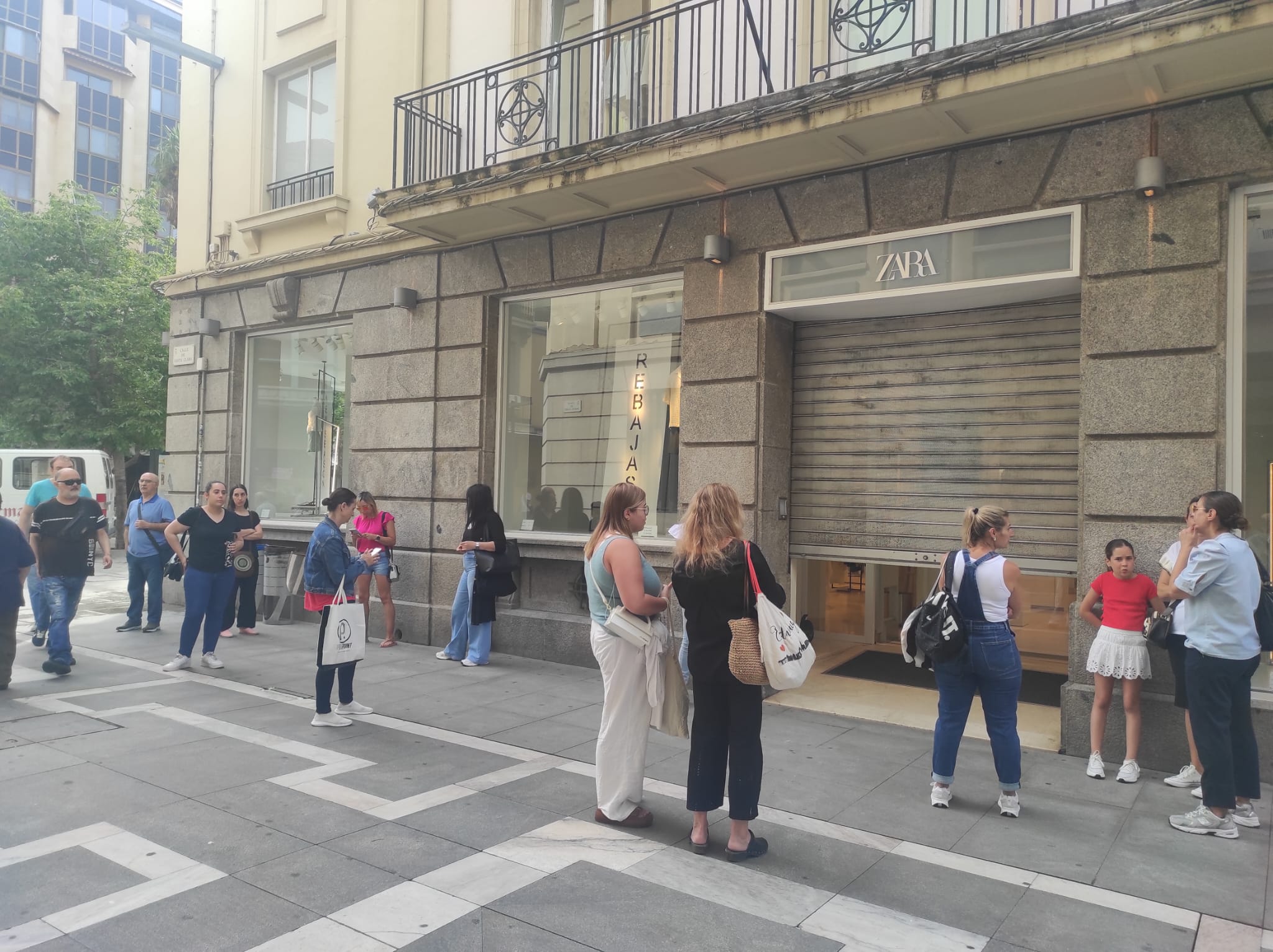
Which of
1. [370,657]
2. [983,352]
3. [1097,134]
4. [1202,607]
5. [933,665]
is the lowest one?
[370,657]

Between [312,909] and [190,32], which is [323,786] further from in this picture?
[190,32]

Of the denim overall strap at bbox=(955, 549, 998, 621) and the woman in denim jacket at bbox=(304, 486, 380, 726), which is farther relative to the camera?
the woman in denim jacket at bbox=(304, 486, 380, 726)

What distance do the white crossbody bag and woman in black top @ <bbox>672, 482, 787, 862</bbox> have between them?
30 cm

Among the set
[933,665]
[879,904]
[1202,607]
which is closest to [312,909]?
[879,904]

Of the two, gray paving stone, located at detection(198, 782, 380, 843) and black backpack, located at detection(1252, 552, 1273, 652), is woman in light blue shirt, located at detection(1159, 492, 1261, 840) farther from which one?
gray paving stone, located at detection(198, 782, 380, 843)

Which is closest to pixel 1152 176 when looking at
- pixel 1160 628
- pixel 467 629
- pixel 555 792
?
pixel 1160 628

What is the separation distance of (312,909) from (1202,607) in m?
4.47

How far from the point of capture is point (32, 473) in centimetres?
1894

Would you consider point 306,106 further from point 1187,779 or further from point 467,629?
point 1187,779

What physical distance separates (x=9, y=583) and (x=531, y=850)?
5.58 meters

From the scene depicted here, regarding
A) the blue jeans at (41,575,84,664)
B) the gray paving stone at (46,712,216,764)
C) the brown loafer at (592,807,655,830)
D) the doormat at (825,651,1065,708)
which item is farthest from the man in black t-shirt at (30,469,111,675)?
the doormat at (825,651,1065,708)

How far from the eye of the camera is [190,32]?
12.8m

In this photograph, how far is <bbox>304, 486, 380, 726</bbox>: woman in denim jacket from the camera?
637 centimetres

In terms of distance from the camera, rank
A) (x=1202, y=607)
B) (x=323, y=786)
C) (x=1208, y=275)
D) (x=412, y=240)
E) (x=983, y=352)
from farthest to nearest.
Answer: (x=412, y=240), (x=983, y=352), (x=1208, y=275), (x=323, y=786), (x=1202, y=607)
